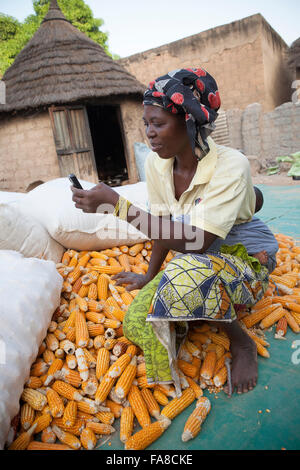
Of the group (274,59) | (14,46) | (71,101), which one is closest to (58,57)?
(71,101)

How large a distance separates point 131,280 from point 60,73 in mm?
7447

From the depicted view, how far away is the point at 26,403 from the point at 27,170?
7457mm

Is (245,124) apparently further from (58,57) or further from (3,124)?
(3,124)

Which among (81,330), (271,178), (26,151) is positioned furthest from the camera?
(271,178)

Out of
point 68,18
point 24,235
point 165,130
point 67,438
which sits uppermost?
point 68,18

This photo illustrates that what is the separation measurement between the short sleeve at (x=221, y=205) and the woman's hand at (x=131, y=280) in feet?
3.07

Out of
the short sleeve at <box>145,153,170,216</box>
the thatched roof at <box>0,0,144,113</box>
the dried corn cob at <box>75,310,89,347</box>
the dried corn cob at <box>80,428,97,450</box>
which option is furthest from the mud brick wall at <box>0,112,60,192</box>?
the dried corn cob at <box>80,428,97,450</box>

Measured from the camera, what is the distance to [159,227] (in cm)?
160

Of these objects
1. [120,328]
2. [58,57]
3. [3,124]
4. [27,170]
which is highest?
[58,57]

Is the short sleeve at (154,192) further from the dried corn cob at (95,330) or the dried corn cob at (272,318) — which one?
the dried corn cob at (272,318)

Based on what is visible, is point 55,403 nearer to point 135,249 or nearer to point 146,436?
point 146,436

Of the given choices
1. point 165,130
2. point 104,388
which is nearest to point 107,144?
point 165,130

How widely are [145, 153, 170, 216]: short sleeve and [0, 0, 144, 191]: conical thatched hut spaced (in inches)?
246

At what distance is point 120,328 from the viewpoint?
205 cm
